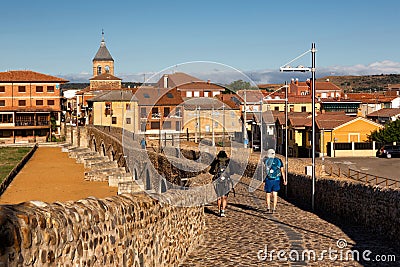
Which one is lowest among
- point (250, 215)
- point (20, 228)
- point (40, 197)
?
point (40, 197)

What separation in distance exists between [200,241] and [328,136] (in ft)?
141

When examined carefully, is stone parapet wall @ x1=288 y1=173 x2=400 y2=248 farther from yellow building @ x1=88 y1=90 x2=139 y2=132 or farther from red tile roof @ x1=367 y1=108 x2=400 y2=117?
yellow building @ x1=88 y1=90 x2=139 y2=132

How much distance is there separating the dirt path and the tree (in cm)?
2526

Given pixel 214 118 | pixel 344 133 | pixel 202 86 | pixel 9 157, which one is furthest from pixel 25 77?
pixel 202 86

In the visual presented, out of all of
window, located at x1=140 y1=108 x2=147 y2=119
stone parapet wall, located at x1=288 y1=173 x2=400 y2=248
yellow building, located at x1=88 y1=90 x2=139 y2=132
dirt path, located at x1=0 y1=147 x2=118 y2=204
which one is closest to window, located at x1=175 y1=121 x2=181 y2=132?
dirt path, located at x1=0 y1=147 x2=118 y2=204

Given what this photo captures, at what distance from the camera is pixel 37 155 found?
6381 centimetres

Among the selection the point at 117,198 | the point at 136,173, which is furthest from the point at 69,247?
the point at 136,173

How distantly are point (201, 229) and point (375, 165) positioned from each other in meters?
33.6

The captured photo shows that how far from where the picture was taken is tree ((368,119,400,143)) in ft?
171

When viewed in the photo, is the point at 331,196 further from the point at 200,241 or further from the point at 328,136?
the point at 328,136

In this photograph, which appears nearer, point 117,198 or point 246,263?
point 117,198

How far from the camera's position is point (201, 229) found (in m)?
11.6

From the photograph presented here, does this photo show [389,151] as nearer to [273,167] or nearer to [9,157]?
[9,157]

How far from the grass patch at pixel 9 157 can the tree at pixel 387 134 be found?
31.2m
